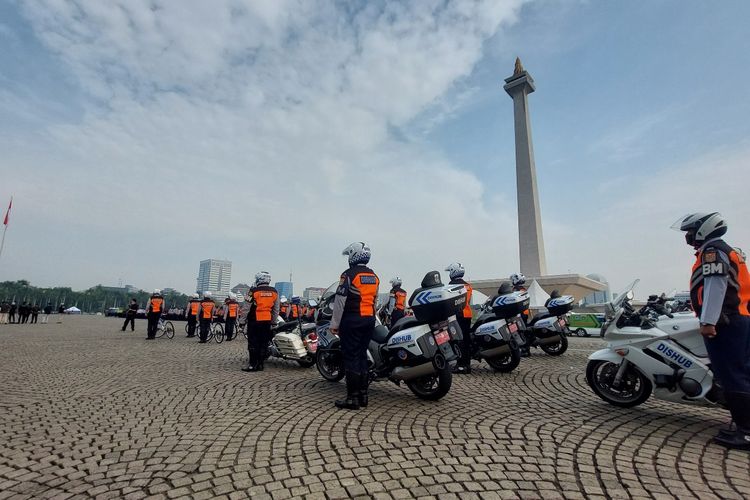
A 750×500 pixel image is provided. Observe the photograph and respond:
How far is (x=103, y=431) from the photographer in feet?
12.1

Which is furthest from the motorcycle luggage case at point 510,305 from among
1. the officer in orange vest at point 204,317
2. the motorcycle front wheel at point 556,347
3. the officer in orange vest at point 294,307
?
the officer in orange vest at point 294,307

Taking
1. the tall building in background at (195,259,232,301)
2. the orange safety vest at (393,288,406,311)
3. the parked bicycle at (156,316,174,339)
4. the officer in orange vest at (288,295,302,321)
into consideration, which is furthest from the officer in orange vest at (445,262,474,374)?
the tall building in background at (195,259,232,301)

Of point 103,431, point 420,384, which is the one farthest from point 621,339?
point 103,431

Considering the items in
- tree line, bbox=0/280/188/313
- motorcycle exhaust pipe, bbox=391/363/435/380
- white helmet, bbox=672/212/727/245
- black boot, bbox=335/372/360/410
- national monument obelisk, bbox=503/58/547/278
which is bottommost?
black boot, bbox=335/372/360/410

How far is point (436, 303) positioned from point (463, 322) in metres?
3.24

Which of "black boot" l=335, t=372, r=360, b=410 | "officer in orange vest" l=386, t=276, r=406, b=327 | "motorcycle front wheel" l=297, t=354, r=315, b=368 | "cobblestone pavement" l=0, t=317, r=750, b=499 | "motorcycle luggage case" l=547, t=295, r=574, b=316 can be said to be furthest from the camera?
"officer in orange vest" l=386, t=276, r=406, b=327

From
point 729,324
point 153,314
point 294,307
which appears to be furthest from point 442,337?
point 294,307

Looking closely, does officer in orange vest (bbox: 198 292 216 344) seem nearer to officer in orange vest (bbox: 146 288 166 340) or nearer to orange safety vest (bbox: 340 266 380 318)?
officer in orange vest (bbox: 146 288 166 340)

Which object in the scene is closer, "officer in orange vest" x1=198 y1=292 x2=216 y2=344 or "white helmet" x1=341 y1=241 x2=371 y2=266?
"white helmet" x1=341 y1=241 x2=371 y2=266

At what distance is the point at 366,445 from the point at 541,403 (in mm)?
2545

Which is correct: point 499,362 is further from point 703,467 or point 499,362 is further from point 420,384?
point 703,467

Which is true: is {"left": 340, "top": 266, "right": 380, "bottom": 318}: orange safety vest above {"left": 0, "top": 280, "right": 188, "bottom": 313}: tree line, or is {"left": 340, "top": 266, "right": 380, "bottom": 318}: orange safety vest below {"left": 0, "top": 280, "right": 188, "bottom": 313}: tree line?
below

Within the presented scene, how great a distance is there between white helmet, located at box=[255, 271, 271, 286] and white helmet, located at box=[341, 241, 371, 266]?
3.46 meters

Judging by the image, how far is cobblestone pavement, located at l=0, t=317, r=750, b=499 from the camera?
2584mm
